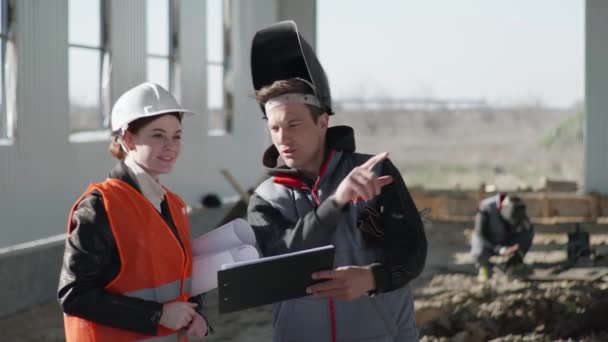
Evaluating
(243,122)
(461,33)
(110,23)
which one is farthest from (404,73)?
(110,23)

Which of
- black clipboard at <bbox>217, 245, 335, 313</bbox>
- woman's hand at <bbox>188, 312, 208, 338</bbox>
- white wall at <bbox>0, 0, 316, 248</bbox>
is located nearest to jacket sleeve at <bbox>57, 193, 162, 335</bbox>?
woman's hand at <bbox>188, 312, 208, 338</bbox>

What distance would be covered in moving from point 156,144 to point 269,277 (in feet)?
2.06

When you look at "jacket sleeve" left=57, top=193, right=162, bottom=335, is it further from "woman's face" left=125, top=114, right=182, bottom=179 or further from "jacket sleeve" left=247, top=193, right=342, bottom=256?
"jacket sleeve" left=247, top=193, right=342, bottom=256

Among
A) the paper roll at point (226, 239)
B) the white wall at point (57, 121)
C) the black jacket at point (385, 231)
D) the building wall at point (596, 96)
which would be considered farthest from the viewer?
the building wall at point (596, 96)

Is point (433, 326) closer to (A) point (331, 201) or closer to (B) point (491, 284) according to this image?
(B) point (491, 284)

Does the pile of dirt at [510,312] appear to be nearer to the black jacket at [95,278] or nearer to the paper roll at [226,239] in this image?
the paper roll at [226,239]

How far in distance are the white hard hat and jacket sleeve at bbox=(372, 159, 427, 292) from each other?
0.72 meters

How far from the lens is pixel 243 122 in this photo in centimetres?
1506

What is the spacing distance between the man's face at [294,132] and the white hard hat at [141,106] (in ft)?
1.28

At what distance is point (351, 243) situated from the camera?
266 cm

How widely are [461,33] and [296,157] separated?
47867 mm

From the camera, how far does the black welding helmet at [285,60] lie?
106 inches

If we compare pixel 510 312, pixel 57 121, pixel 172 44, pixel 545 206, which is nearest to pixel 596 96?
pixel 545 206

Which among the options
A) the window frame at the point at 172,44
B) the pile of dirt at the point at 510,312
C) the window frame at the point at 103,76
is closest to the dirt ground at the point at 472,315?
the pile of dirt at the point at 510,312
